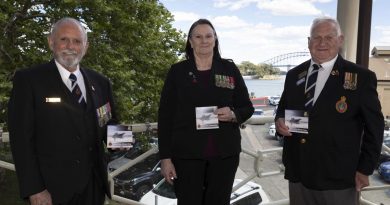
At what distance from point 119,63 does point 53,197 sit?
814 centimetres

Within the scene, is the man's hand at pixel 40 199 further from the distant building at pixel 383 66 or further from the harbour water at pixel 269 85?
the distant building at pixel 383 66

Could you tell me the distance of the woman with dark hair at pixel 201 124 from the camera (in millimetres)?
2066

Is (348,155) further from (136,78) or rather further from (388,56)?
(388,56)

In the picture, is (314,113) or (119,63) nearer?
(314,113)

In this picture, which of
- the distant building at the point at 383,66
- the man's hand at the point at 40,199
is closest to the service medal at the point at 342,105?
the man's hand at the point at 40,199

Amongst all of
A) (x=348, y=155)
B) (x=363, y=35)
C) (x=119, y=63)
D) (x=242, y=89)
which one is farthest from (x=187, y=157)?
(x=119, y=63)

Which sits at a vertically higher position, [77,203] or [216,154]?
[216,154]

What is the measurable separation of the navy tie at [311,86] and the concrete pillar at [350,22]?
57.8 inches

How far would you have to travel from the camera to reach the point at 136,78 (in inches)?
434

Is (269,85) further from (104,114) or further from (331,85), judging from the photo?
(104,114)

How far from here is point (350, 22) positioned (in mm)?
3355

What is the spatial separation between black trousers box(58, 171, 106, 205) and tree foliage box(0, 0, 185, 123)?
6668 mm

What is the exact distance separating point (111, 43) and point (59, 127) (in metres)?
9.05

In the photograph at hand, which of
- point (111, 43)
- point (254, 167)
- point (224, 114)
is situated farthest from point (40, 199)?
point (111, 43)
